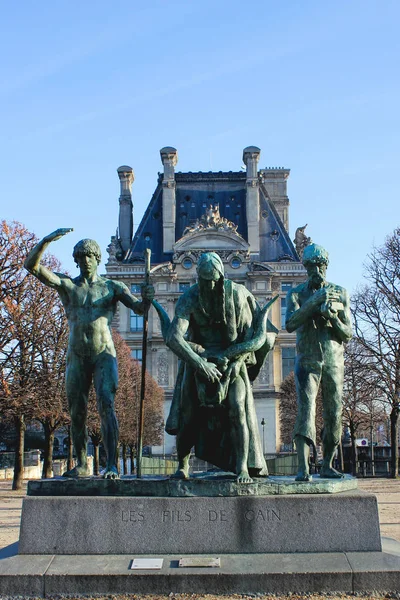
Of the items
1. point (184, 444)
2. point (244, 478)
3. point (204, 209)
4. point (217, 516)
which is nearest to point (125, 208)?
point (204, 209)

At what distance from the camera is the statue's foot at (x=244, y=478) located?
728 centimetres

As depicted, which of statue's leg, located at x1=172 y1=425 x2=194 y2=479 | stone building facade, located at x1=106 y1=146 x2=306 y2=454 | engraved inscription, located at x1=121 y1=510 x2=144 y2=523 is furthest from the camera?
stone building facade, located at x1=106 y1=146 x2=306 y2=454

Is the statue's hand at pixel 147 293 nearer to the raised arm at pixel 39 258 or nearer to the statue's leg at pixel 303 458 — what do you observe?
the raised arm at pixel 39 258

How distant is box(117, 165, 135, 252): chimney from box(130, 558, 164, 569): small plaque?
65.3 metres

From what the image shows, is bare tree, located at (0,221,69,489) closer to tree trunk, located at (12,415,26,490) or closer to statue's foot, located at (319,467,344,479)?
tree trunk, located at (12,415,26,490)

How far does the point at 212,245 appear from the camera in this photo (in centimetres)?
6456

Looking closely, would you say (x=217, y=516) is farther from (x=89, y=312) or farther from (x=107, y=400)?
(x=89, y=312)

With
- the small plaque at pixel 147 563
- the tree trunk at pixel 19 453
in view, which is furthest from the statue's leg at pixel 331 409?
the tree trunk at pixel 19 453

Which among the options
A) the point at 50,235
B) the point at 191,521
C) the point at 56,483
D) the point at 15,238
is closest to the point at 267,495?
the point at 191,521

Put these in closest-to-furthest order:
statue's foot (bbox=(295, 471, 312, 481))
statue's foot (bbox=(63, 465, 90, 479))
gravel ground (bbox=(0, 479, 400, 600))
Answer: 1. gravel ground (bbox=(0, 479, 400, 600))
2. statue's foot (bbox=(295, 471, 312, 481))
3. statue's foot (bbox=(63, 465, 90, 479))

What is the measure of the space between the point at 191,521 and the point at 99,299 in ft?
8.92

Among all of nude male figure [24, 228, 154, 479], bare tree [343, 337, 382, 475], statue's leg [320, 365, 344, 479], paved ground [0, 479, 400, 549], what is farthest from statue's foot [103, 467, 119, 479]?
bare tree [343, 337, 382, 475]

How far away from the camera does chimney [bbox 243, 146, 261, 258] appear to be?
68.1 meters

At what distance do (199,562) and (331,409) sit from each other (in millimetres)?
2505
